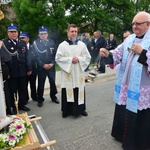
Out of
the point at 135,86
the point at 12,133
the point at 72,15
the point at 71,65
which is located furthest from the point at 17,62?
the point at 72,15

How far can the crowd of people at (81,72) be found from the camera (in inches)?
114

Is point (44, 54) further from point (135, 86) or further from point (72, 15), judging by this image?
point (72, 15)

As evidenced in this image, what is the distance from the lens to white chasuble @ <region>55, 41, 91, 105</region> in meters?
4.32

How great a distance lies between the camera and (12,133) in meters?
2.67

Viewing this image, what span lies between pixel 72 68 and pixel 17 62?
132 centimetres

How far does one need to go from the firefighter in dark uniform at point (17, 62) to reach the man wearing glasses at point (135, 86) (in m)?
2.31

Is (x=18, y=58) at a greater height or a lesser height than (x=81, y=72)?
greater

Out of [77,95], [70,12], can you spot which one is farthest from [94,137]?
[70,12]

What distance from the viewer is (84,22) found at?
17.7 metres

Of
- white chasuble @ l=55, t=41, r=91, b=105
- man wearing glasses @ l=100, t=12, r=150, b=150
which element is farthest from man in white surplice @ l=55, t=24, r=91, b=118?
man wearing glasses @ l=100, t=12, r=150, b=150

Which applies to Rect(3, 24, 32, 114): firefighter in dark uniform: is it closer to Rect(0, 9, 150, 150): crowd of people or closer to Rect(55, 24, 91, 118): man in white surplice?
Rect(0, 9, 150, 150): crowd of people

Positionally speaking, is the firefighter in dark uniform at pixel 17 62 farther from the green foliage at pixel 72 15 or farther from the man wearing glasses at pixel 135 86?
the green foliage at pixel 72 15

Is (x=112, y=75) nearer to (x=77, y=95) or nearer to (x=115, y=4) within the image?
(x=77, y=95)

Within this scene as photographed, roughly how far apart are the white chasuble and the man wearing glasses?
48.1 inches
